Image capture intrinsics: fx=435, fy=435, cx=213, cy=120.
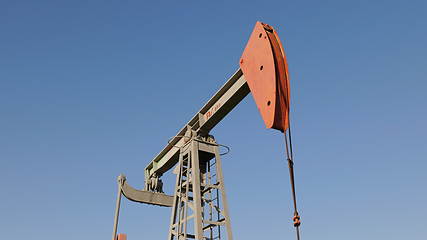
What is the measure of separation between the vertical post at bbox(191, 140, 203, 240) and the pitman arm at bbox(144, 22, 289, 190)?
59 centimetres

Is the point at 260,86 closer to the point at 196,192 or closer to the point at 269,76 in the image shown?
the point at 269,76

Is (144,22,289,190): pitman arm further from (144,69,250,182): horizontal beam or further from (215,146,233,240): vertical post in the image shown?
(215,146,233,240): vertical post

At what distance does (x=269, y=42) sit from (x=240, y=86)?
141 inches

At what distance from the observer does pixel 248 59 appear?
776 centimetres

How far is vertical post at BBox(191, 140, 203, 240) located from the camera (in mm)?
10445

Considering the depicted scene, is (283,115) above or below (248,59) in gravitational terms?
below

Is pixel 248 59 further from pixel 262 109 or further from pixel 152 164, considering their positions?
pixel 152 164

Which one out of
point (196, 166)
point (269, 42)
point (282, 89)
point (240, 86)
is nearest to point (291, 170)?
point (282, 89)

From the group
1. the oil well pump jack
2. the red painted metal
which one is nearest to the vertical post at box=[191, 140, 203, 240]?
the oil well pump jack

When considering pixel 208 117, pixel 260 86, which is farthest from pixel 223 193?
pixel 260 86

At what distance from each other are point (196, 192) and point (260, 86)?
5.21m

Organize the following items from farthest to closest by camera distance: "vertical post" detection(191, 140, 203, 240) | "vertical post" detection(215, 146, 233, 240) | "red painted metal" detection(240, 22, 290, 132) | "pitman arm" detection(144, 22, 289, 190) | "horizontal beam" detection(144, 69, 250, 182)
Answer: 1. "vertical post" detection(215, 146, 233, 240)
2. "vertical post" detection(191, 140, 203, 240)
3. "horizontal beam" detection(144, 69, 250, 182)
4. "pitman arm" detection(144, 22, 289, 190)
5. "red painted metal" detection(240, 22, 290, 132)

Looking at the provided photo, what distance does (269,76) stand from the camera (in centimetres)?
617

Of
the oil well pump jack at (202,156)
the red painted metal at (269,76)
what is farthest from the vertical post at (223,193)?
the red painted metal at (269,76)
